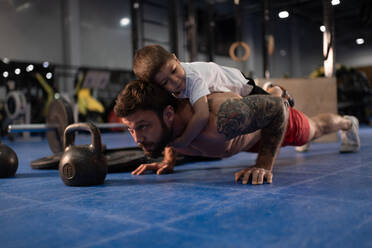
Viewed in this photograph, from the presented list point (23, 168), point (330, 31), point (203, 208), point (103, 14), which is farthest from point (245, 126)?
point (103, 14)

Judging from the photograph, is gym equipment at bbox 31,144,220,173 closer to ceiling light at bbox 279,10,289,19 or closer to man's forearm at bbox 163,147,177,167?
man's forearm at bbox 163,147,177,167

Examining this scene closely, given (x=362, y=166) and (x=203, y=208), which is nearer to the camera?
(x=203, y=208)

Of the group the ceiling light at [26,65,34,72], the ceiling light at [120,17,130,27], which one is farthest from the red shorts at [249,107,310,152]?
the ceiling light at [120,17,130,27]

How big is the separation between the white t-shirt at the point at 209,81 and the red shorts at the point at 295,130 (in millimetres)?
376

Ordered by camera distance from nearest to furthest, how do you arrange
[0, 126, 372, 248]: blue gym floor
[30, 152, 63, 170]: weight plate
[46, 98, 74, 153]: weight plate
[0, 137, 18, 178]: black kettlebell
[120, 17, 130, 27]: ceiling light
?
1. [0, 126, 372, 248]: blue gym floor
2. [0, 137, 18, 178]: black kettlebell
3. [30, 152, 63, 170]: weight plate
4. [46, 98, 74, 153]: weight plate
5. [120, 17, 130, 27]: ceiling light

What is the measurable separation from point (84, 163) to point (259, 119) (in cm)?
86

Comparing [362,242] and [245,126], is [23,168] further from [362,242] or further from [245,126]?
[362,242]

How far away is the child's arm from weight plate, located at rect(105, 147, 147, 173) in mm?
705

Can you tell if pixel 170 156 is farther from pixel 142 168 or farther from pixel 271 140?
pixel 271 140

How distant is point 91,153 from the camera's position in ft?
5.76

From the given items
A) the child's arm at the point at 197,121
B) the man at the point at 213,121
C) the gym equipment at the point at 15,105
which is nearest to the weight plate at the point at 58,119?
the man at the point at 213,121

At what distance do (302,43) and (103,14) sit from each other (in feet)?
21.8

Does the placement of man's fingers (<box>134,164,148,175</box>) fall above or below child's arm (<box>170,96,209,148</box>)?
below

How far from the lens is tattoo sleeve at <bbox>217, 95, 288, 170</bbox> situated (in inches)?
63.6
